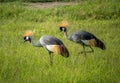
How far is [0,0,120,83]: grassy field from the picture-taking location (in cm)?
589

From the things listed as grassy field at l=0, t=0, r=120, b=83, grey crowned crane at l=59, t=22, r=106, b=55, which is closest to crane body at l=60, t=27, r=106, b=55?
grey crowned crane at l=59, t=22, r=106, b=55

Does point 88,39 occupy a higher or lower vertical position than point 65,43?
higher

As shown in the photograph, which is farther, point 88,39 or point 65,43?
point 65,43

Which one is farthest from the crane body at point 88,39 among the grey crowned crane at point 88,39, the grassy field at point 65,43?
the grassy field at point 65,43

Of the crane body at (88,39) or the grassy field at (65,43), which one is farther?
the crane body at (88,39)

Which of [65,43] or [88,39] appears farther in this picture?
[65,43]

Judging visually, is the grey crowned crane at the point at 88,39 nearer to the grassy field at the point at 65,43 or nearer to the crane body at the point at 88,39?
the crane body at the point at 88,39

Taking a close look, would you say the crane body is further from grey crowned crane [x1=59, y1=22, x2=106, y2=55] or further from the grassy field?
the grassy field

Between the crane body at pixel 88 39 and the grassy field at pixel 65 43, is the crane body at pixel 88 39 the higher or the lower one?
the higher one

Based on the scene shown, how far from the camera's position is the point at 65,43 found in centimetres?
824

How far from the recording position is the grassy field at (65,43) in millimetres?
5887

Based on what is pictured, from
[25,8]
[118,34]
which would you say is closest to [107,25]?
[118,34]

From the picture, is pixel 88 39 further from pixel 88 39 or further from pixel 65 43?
pixel 65 43

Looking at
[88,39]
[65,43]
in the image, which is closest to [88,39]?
[88,39]
